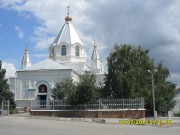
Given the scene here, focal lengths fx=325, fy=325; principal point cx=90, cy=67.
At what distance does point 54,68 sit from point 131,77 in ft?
61.8

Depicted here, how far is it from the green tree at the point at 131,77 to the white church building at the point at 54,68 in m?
7.97

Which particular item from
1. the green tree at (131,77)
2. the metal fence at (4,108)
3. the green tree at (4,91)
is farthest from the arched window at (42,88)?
the metal fence at (4,108)

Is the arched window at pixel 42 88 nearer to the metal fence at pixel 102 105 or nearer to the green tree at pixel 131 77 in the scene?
the green tree at pixel 131 77

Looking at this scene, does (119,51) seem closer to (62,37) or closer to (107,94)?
(107,94)

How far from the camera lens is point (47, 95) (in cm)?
5031

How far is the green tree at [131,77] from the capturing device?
3544cm

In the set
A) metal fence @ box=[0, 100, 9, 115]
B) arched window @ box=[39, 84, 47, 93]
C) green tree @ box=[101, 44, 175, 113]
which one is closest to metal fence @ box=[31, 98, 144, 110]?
metal fence @ box=[0, 100, 9, 115]

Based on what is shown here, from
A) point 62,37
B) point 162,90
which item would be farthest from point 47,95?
point 162,90

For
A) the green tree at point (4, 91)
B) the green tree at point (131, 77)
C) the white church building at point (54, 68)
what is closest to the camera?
the green tree at point (131, 77)

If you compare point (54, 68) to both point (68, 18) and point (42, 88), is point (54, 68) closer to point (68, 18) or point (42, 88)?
point (42, 88)

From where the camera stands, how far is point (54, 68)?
51.7 m

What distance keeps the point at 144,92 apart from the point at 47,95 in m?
18.5

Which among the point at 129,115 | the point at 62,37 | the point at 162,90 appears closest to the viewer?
the point at 129,115

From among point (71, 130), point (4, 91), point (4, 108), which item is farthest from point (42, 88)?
point (71, 130)
